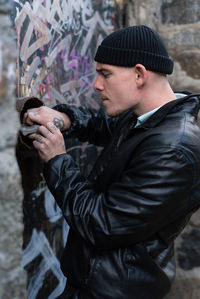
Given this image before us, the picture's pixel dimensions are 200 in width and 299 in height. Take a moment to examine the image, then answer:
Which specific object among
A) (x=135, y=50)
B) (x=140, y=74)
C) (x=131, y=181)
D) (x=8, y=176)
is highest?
(x=135, y=50)

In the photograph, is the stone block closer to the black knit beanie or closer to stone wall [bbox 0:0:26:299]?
the black knit beanie

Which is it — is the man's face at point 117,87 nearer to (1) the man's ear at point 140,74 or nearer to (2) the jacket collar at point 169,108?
(1) the man's ear at point 140,74

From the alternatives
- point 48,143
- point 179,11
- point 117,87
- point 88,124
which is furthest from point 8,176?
point 179,11

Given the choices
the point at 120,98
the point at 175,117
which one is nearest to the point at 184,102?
the point at 175,117

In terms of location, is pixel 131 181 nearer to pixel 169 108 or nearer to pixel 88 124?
pixel 169 108

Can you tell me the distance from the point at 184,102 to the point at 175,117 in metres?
0.12

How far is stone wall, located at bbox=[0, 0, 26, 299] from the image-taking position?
100 cm

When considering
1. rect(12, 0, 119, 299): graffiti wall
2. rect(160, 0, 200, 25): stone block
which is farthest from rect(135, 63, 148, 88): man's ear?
rect(160, 0, 200, 25): stone block

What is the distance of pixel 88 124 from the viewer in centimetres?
204

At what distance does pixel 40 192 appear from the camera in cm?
212

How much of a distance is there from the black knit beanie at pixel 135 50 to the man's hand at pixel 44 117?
35 cm

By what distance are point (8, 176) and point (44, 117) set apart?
630 millimetres

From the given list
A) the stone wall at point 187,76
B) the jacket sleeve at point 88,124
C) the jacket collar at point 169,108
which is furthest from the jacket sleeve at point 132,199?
the stone wall at point 187,76

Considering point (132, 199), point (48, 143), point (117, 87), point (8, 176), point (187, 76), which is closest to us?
point (8, 176)
